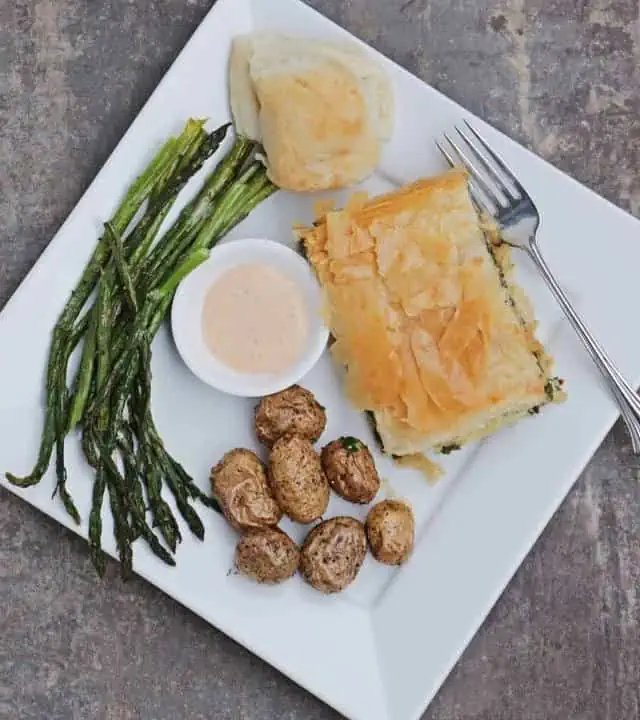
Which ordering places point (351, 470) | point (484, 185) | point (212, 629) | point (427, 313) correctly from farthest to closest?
point (212, 629), point (484, 185), point (351, 470), point (427, 313)

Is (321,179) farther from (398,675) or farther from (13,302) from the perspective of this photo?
(398,675)

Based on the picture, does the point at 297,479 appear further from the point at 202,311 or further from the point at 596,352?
the point at 596,352

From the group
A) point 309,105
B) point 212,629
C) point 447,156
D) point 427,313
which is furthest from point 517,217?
point 212,629

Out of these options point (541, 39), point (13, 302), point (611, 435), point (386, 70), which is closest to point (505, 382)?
point (611, 435)

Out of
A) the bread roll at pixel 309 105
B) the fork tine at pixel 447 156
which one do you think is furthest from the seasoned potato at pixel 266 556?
the fork tine at pixel 447 156

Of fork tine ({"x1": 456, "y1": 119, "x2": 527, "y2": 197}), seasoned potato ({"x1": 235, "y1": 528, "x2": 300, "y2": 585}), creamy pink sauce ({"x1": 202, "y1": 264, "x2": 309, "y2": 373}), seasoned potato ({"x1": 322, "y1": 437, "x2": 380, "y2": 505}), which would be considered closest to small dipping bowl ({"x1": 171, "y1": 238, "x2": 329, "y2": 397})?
creamy pink sauce ({"x1": 202, "y1": 264, "x2": 309, "y2": 373})
